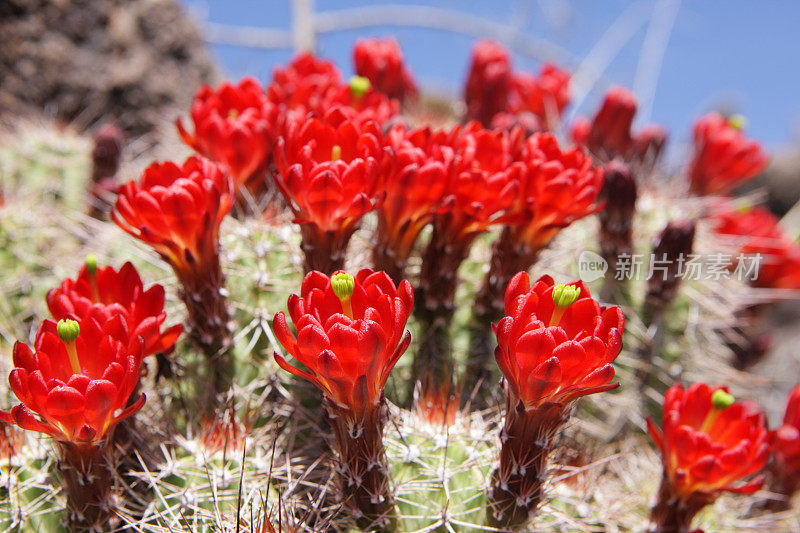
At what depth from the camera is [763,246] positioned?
2.15 m

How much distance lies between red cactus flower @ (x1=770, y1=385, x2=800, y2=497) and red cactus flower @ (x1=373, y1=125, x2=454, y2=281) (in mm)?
944

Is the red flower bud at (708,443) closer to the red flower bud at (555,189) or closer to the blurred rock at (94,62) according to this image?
the red flower bud at (555,189)

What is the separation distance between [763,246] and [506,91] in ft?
3.35

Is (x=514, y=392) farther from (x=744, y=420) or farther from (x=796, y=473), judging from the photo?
(x=796, y=473)

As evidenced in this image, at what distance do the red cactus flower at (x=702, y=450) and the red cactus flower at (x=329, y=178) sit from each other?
0.73 metres

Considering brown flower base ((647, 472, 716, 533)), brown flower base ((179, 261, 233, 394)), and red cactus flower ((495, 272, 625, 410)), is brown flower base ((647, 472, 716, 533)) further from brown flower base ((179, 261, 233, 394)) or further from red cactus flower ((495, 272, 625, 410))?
brown flower base ((179, 261, 233, 394))

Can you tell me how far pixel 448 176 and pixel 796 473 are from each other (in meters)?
1.09

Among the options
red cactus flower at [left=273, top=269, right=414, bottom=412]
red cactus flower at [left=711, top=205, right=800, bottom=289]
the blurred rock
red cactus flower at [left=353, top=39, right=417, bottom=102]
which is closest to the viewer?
red cactus flower at [left=273, top=269, right=414, bottom=412]

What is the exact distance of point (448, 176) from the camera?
4.44 ft

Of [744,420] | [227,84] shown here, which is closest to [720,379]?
[744,420]

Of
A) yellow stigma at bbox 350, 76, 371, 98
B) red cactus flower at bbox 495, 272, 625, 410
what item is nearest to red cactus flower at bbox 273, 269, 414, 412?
red cactus flower at bbox 495, 272, 625, 410

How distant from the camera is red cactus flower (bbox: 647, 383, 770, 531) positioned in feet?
4.15

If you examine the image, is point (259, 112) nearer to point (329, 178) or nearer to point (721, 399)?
point (329, 178)

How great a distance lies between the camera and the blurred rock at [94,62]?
2867 mm
